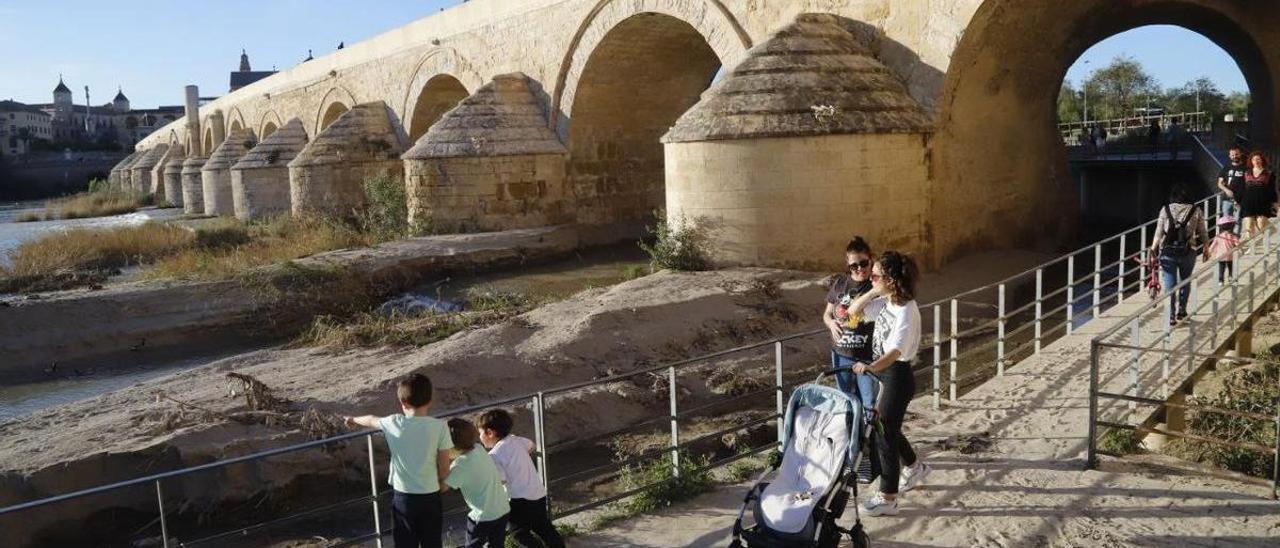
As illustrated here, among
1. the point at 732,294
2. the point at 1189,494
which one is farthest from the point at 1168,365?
the point at 732,294

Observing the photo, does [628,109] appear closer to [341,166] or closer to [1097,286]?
[341,166]

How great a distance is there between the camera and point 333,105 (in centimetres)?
2777

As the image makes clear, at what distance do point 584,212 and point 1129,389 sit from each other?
12.8 metres

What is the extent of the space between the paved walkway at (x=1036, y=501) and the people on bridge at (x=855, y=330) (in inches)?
17.0

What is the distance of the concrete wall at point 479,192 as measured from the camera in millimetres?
16203

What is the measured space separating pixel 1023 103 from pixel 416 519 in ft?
35.9

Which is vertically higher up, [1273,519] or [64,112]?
[64,112]

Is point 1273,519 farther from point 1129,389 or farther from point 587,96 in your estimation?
point 587,96

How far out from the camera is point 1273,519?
3.88 m

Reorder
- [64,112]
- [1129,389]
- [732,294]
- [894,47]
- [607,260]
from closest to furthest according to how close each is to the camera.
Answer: [1129,389] < [732,294] < [894,47] < [607,260] < [64,112]

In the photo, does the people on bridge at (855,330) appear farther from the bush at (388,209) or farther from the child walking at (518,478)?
the bush at (388,209)

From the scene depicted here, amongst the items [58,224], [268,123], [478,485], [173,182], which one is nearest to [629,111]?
[478,485]

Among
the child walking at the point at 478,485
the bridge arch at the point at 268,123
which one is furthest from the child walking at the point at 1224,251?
the bridge arch at the point at 268,123

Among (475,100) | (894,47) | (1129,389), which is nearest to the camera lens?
(1129,389)
